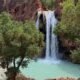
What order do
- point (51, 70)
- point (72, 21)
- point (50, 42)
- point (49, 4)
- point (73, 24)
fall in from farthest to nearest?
1. point (49, 4)
2. point (50, 42)
3. point (51, 70)
4. point (72, 21)
5. point (73, 24)

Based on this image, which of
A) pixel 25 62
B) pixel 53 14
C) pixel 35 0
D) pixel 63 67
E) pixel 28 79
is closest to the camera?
pixel 25 62

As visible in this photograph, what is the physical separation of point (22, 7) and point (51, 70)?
16.0m

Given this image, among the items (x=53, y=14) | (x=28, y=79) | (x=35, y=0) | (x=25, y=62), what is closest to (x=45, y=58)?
(x=53, y=14)

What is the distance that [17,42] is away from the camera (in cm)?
1647

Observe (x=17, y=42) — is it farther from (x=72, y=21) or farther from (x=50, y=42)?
(x=50, y=42)

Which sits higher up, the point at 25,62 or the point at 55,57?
the point at 25,62

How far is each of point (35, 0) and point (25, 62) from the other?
22768 millimetres

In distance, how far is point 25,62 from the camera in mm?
17844

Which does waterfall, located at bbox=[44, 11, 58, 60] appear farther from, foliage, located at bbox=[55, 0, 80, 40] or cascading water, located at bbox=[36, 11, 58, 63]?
foliage, located at bbox=[55, 0, 80, 40]

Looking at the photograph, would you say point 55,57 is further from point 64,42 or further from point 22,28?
point 22,28

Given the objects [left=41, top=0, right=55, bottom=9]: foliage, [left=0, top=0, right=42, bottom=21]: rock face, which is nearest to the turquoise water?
[left=0, top=0, right=42, bottom=21]: rock face

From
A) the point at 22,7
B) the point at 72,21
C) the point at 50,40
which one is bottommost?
the point at 50,40

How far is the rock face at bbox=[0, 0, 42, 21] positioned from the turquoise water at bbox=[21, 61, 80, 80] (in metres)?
10.6

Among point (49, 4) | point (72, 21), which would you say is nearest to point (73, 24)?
point (72, 21)
